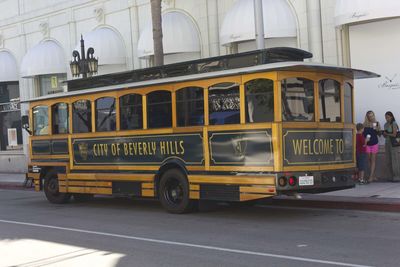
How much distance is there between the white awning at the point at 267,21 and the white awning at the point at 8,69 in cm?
1551

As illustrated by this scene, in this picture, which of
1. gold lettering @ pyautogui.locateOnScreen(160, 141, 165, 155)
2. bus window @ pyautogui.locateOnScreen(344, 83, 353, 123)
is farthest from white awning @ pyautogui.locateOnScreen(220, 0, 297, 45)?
gold lettering @ pyautogui.locateOnScreen(160, 141, 165, 155)

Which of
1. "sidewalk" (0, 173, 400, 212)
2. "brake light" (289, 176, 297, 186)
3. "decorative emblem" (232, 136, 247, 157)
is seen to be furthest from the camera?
"sidewalk" (0, 173, 400, 212)

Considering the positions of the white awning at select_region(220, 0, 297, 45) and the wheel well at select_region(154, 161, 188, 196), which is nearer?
the wheel well at select_region(154, 161, 188, 196)

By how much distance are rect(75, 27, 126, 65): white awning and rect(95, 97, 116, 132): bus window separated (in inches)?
372

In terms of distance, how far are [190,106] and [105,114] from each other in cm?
283

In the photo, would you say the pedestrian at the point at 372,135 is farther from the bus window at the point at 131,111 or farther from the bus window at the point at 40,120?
the bus window at the point at 40,120

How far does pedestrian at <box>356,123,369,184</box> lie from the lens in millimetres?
15357

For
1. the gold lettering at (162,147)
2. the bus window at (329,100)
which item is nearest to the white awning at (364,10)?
the bus window at (329,100)

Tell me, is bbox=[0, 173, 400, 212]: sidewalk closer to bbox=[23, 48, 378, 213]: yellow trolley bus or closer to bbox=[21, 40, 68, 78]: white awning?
bbox=[23, 48, 378, 213]: yellow trolley bus

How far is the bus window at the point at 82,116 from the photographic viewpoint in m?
14.4

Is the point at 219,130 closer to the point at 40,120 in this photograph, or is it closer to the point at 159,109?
the point at 159,109

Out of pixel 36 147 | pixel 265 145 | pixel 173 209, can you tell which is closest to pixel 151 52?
pixel 36 147

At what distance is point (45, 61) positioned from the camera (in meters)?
26.0

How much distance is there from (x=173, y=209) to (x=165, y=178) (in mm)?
704
